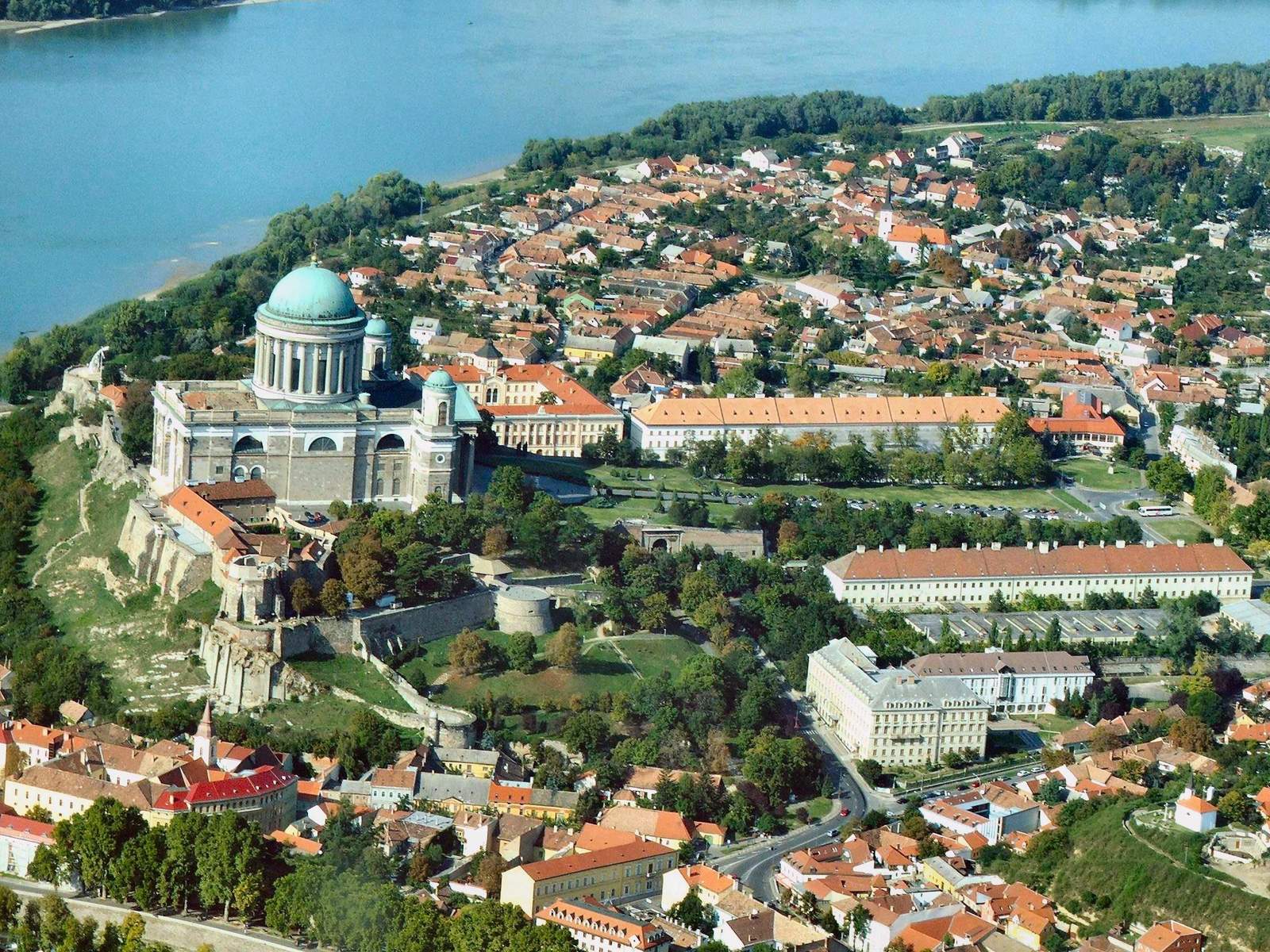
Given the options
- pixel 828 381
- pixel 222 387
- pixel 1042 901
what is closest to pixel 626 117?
pixel 828 381

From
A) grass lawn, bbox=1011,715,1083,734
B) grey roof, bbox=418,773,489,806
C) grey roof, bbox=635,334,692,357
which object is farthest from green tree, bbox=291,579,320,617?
grey roof, bbox=635,334,692,357

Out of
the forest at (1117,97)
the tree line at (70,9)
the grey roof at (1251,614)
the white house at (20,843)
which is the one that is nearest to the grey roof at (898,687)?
the grey roof at (1251,614)

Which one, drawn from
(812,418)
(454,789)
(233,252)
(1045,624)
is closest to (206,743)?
(454,789)

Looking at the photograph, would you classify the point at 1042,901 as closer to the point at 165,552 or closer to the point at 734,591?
the point at 734,591

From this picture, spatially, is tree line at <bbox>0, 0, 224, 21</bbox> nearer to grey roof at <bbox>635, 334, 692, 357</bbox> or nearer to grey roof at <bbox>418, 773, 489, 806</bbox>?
grey roof at <bbox>635, 334, 692, 357</bbox>

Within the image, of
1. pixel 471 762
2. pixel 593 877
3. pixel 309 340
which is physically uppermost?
pixel 309 340

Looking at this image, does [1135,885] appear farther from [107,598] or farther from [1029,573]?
[107,598]
